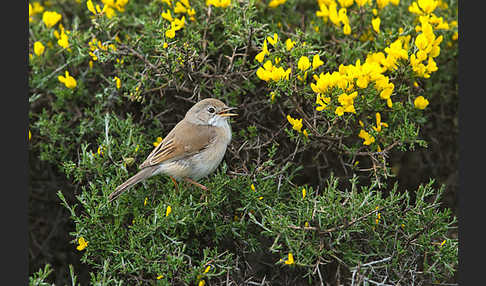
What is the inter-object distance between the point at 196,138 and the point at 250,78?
0.79m

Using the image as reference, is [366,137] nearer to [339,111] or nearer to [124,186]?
[339,111]

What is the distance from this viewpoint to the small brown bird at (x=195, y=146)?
155 inches

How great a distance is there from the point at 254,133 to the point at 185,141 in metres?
0.57

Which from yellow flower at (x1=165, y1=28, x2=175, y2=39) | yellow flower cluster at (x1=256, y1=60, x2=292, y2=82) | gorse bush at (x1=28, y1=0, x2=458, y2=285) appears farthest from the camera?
yellow flower at (x1=165, y1=28, x2=175, y2=39)

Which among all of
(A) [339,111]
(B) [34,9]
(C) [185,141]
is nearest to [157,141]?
(C) [185,141]

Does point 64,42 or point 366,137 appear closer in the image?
point 366,137

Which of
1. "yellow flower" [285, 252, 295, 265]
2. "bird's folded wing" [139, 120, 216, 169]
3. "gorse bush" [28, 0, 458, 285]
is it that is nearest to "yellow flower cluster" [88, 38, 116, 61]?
"gorse bush" [28, 0, 458, 285]

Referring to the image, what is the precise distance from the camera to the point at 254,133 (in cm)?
430

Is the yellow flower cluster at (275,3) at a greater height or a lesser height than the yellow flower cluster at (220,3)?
lesser

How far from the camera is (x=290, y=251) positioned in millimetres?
3373

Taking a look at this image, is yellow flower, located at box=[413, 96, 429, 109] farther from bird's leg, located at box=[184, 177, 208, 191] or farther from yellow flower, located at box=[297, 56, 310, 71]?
bird's leg, located at box=[184, 177, 208, 191]

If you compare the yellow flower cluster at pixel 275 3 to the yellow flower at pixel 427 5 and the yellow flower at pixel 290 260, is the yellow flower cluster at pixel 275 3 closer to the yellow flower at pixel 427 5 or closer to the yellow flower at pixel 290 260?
the yellow flower at pixel 427 5

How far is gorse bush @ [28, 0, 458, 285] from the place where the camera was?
11.6 feet

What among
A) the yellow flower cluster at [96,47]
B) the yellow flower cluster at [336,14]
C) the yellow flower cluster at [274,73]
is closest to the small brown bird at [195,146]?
the yellow flower cluster at [274,73]
